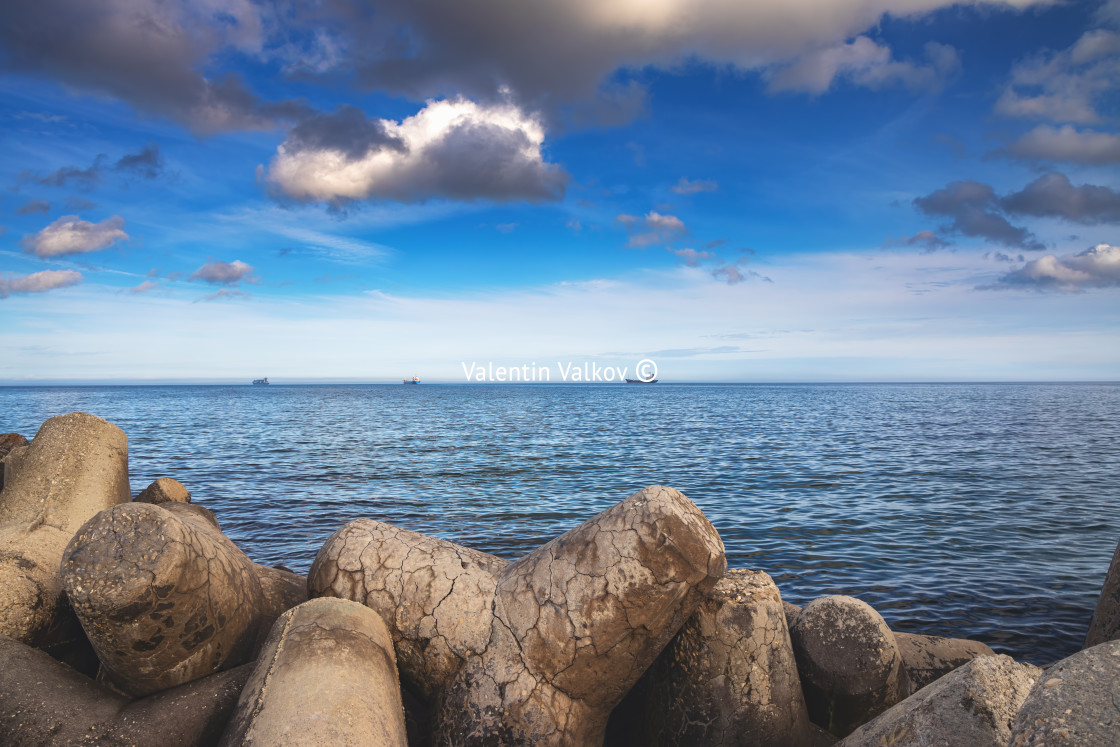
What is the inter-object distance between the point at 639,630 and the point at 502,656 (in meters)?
0.97

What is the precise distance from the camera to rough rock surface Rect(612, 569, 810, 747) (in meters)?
4.67

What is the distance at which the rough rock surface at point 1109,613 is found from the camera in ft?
19.3

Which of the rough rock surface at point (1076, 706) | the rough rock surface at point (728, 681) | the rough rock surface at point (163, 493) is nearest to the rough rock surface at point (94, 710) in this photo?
the rough rock surface at point (728, 681)

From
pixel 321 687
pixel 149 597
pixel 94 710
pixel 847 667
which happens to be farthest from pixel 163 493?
pixel 847 667

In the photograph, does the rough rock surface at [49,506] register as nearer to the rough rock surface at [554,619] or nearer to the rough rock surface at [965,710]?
the rough rock surface at [554,619]

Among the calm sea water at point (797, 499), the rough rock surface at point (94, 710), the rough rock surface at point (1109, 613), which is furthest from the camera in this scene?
the calm sea water at point (797, 499)

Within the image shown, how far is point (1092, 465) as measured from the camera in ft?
71.3

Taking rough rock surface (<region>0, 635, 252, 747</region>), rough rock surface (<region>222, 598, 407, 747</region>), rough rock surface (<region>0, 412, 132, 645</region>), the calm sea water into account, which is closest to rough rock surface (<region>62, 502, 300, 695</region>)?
rough rock surface (<region>0, 635, 252, 747</region>)

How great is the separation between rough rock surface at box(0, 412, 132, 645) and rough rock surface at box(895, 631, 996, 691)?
22.5 feet

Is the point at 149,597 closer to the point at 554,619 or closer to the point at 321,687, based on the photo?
the point at 321,687

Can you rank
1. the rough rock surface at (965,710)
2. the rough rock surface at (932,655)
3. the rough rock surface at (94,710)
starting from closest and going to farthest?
the rough rock surface at (965,710)
the rough rock surface at (94,710)
the rough rock surface at (932,655)

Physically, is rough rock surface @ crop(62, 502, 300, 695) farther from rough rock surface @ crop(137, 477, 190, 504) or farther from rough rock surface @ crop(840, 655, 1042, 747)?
rough rock surface @ crop(137, 477, 190, 504)

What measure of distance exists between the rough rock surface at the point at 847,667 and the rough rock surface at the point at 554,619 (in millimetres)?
1370

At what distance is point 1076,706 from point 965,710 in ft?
3.25
